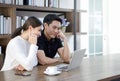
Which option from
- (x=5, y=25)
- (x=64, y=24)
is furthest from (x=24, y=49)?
(x=64, y=24)

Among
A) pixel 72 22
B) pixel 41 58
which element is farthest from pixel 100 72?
pixel 72 22

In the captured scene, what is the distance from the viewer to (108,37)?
4887 mm

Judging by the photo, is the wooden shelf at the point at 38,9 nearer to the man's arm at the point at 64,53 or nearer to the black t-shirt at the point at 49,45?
the black t-shirt at the point at 49,45

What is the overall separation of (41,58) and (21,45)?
28cm

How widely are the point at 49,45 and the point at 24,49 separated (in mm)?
610

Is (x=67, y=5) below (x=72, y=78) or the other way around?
the other way around

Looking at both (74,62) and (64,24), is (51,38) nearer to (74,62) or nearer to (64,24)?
(74,62)

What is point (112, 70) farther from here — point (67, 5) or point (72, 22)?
point (67, 5)

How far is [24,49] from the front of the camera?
2137 millimetres

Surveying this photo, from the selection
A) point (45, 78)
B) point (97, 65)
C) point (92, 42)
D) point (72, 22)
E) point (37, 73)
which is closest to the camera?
point (45, 78)

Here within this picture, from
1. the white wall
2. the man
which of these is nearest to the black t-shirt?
the man

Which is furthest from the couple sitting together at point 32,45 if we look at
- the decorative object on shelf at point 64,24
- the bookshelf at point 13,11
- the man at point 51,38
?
the decorative object on shelf at point 64,24

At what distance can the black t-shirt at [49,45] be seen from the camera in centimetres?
261

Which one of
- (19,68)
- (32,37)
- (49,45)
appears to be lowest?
(19,68)
